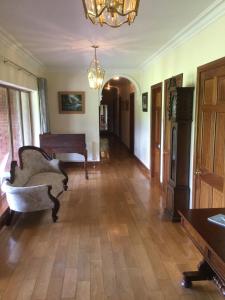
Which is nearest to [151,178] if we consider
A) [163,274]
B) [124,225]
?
[124,225]

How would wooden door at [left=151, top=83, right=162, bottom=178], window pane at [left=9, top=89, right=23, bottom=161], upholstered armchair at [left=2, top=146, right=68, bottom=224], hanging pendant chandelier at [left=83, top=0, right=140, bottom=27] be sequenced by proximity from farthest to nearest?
wooden door at [left=151, top=83, right=162, bottom=178] < window pane at [left=9, top=89, right=23, bottom=161] < upholstered armchair at [left=2, top=146, right=68, bottom=224] < hanging pendant chandelier at [left=83, top=0, right=140, bottom=27]

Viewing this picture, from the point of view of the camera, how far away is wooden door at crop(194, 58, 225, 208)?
2.63 meters

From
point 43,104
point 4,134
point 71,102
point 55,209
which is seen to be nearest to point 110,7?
point 55,209

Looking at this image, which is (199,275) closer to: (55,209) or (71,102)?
(55,209)

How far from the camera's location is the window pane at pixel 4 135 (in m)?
3.89

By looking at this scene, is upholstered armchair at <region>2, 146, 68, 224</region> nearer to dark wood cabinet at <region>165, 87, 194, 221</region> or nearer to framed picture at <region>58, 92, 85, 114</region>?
dark wood cabinet at <region>165, 87, 194, 221</region>

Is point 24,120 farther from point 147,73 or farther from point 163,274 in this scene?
point 163,274

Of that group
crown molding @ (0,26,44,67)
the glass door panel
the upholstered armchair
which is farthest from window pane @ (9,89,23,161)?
crown molding @ (0,26,44,67)

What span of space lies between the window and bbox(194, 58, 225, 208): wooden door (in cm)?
285

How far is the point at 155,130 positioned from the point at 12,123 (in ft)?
9.43

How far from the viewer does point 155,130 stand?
540cm

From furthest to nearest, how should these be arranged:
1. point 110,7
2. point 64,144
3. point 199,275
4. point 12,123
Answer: point 64,144
point 12,123
point 199,275
point 110,7

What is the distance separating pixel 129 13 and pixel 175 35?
2354mm

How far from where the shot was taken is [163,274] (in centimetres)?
237
